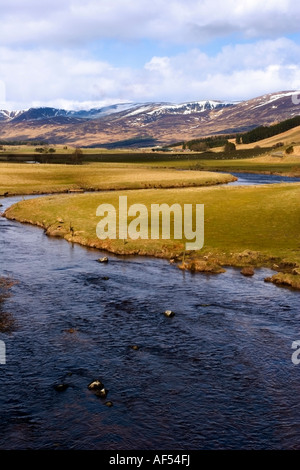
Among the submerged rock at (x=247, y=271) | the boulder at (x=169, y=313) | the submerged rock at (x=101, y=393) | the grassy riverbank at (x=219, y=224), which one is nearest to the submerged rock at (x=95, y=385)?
the submerged rock at (x=101, y=393)

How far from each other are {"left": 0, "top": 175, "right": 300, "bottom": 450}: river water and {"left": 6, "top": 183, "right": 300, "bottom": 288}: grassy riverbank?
620 centimetres

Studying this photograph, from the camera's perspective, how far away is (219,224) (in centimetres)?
6712

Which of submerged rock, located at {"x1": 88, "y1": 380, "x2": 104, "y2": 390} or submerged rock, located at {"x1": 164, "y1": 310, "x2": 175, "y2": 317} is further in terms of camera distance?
submerged rock, located at {"x1": 164, "y1": 310, "x2": 175, "y2": 317}

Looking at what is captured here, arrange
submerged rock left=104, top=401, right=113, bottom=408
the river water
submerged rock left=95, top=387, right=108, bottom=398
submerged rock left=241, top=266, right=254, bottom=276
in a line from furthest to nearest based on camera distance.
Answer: submerged rock left=241, top=266, right=254, bottom=276
submerged rock left=95, top=387, right=108, bottom=398
submerged rock left=104, top=401, right=113, bottom=408
the river water

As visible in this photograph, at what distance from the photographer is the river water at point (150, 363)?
22470mm

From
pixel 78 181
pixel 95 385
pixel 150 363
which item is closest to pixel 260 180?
pixel 78 181

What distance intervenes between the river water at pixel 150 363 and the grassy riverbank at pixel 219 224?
244 inches

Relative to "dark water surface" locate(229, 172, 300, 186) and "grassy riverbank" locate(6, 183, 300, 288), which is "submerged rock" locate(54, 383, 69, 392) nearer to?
"grassy riverbank" locate(6, 183, 300, 288)

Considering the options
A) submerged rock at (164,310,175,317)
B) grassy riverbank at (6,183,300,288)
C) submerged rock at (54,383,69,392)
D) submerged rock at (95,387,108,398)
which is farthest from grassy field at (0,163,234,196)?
submerged rock at (95,387,108,398)

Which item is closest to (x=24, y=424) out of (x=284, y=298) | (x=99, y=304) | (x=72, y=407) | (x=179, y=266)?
(x=72, y=407)

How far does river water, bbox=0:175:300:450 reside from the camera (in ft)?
73.7

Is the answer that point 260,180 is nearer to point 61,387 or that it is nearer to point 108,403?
point 61,387

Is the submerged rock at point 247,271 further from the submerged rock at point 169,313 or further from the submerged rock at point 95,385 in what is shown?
the submerged rock at point 95,385
